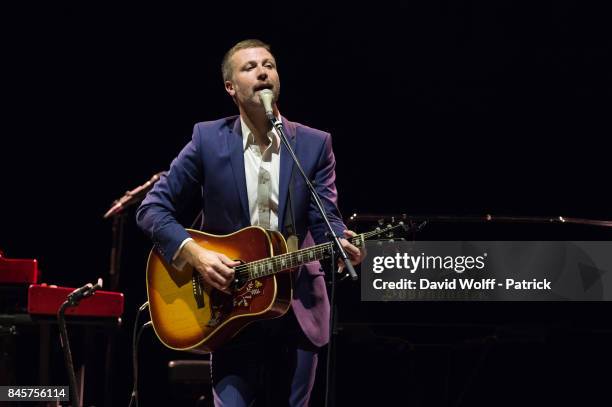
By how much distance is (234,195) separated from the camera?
120 inches

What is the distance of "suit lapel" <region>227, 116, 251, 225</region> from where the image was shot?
3.03 meters

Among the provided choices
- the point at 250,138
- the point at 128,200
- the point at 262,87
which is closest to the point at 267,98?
the point at 262,87

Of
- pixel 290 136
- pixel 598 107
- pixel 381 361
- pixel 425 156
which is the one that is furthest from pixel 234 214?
pixel 598 107

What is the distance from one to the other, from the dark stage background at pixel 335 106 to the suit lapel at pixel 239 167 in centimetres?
308

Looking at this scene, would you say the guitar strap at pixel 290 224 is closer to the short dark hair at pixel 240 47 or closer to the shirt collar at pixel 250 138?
the shirt collar at pixel 250 138

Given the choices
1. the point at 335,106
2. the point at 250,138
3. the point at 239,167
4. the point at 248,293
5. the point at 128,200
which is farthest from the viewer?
the point at 335,106

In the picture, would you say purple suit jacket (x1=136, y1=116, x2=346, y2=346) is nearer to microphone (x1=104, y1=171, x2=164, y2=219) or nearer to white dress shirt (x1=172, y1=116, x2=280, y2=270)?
white dress shirt (x1=172, y1=116, x2=280, y2=270)

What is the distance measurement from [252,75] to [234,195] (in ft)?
1.53

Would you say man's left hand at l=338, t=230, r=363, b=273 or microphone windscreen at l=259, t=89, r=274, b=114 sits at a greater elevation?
microphone windscreen at l=259, t=89, r=274, b=114

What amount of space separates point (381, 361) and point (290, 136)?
10.0 feet

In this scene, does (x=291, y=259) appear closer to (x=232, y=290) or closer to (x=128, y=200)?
(x=232, y=290)

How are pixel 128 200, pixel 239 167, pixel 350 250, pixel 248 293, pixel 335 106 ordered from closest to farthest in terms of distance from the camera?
1. pixel 350 250
2. pixel 248 293
3. pixel 239 167
4. pixel 128 200
5. pixel 335 106

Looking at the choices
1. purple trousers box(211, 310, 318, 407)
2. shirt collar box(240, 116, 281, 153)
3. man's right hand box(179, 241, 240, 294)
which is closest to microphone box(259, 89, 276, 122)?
shirt collar box(240, 116, 281, 153)

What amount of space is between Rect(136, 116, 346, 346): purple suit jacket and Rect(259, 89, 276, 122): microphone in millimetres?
210
